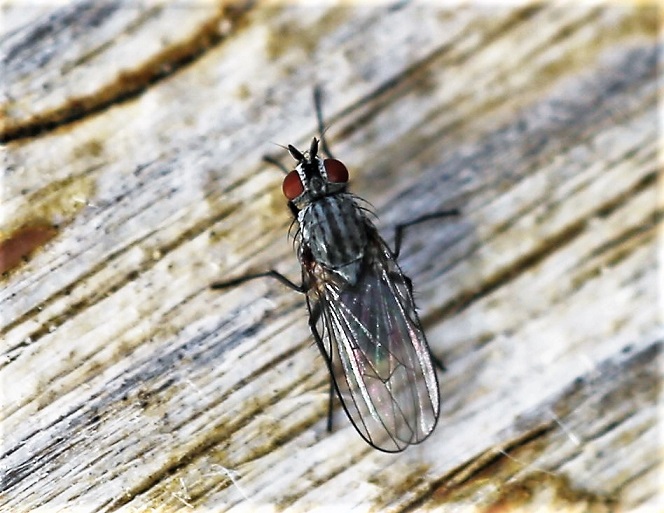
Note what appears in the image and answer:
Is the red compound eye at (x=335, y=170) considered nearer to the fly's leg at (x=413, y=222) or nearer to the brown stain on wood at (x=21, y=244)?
the fly's leg at (x=413, y=222)

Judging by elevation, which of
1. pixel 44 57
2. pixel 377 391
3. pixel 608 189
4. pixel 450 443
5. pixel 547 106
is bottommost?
pixel 450 443

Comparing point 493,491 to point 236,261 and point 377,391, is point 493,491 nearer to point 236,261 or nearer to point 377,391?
point 377,391

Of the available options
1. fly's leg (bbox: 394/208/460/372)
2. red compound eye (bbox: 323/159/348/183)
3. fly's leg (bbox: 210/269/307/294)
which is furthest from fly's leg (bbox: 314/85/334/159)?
fly's leg (bbox: 210/269/307/294)

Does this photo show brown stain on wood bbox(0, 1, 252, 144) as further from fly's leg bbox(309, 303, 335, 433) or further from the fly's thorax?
fly's leg bbox(309, 303, 335, 433)

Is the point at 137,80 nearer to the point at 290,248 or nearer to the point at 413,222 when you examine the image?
the point at 290,248

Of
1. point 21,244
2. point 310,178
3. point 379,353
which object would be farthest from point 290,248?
point 21,244

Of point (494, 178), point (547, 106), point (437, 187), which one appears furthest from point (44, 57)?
point (547, 106)
